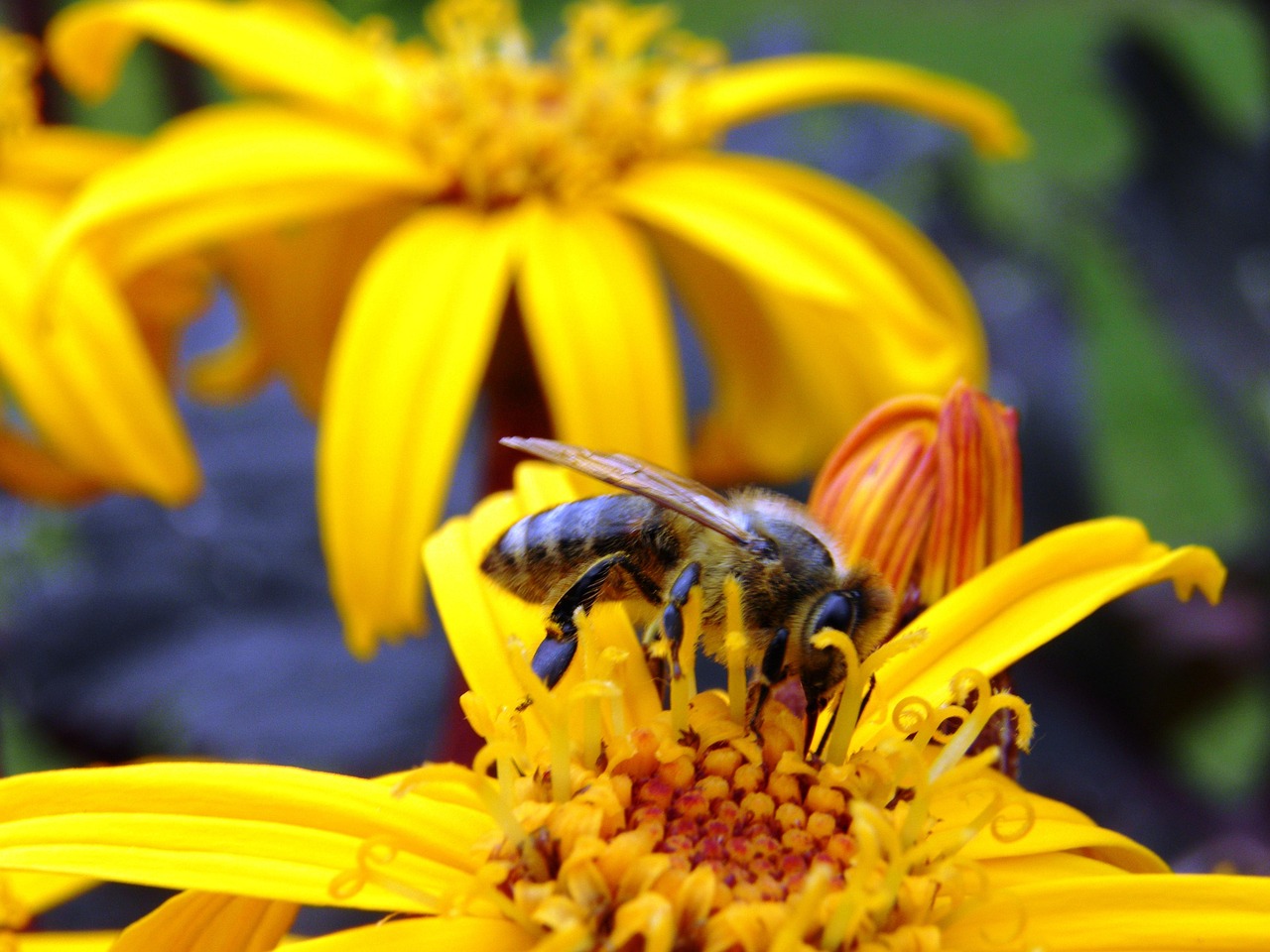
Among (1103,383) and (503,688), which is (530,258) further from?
(1103,383)

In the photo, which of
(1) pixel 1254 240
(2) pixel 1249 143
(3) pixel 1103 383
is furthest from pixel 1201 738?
→ (2) pixel 1249 143

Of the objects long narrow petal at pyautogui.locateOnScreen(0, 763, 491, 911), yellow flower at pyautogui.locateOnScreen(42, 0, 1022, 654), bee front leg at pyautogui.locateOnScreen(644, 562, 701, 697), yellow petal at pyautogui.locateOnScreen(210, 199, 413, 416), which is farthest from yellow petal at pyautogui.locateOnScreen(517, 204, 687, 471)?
long narrow petal at pyautogui.locateOnScreen(0, 763, 491, 911)

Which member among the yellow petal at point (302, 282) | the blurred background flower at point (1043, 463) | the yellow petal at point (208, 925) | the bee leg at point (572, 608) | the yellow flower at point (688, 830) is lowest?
the blurred background flower at point (1043, 463)

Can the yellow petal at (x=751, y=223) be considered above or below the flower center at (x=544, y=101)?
below

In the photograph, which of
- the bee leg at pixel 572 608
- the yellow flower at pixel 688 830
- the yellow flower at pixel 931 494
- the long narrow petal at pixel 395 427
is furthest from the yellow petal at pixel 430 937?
the long narrow petal at pixel 395 427

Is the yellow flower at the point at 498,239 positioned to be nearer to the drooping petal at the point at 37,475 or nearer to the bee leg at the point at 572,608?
the drooping petal at the point at 37,475

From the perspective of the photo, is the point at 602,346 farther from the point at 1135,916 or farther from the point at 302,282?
the point at 1135,916
